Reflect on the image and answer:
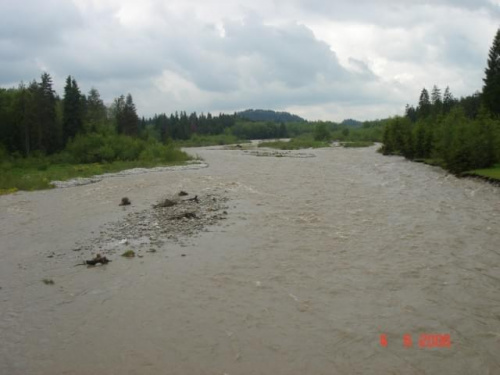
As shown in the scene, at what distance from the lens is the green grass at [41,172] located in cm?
3844

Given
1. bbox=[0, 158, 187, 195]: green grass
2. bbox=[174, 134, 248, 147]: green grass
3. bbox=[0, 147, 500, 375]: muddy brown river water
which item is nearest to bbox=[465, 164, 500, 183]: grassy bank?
bbox=[0, 147, 500, 375]: muddy brown river water

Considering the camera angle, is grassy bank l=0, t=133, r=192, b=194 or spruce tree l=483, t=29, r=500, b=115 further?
spruce tree l=483, t=29, r=500, b=115

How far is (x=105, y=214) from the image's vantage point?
2403cm

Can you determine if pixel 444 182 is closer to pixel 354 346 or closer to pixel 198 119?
pixel 354 346

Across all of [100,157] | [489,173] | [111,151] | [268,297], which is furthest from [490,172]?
[100,157]

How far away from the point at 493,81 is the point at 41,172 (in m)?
60.7

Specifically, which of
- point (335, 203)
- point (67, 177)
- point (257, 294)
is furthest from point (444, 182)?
point (67, 177)

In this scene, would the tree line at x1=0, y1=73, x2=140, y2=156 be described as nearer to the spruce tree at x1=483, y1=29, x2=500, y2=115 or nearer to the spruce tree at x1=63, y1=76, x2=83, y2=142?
the spruce tree at x1=63, y1=76, x2=83, y2=142

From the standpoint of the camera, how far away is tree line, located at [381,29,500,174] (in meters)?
37.9

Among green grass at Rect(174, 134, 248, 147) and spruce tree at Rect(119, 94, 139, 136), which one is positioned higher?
spruce tree at Rect(119, 94, 139, 136)

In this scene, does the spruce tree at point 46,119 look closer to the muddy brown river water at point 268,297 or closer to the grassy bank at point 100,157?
the grassy bank at point 100,157

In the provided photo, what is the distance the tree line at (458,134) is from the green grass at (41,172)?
3300 cm
